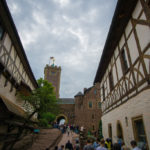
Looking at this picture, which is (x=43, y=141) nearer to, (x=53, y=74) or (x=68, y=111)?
(x=68, y=111)

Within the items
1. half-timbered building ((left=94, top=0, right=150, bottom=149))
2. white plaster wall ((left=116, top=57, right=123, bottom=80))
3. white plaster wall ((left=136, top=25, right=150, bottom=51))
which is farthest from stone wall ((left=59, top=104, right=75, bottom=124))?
white plaster wall ((left=136, top=25, right=150, bottom=51))

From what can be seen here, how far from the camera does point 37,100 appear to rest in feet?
31.0

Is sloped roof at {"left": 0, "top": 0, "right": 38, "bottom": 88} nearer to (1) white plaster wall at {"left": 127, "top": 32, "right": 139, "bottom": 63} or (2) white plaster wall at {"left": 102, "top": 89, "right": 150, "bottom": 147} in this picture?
(1) white plaster wall at {"left": 127, "top": 32, "right": 139, "bottom": 63}

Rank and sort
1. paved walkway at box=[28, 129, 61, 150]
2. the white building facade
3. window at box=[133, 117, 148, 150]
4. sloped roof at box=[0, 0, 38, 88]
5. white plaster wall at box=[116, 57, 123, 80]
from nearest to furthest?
1. window at box=[133, 117, 148, 150]
2. sloped roof at box=[0, 0, 38, 88]
3. the white building facade
4. white plaster wall at box=[116, 57, 123, 80]
5. paved walkway at box=[28, 129, 61, 150]

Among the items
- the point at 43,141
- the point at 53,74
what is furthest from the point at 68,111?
the point at 43,141

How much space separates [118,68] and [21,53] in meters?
7.42

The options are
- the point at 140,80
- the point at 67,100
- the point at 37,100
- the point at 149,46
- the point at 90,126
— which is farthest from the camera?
the point at 67,100

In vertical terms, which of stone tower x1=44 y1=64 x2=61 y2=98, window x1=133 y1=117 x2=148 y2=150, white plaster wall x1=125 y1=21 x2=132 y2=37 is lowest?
window x1=133 y1=117 x2=148 y2=150

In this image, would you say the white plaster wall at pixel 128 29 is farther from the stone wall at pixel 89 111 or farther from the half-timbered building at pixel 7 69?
the stone wall at pixel 89 111

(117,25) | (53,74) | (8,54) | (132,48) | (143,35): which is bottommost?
(143,35)

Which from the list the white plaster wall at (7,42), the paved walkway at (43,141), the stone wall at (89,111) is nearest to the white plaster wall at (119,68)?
the white plaster wall at (7,42)

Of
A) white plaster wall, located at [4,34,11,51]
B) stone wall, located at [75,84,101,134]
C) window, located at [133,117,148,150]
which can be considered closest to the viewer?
window, located at [133,117,148,150]

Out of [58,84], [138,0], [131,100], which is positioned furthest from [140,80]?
[58,84]

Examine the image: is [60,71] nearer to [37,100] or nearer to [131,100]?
[37,100]
